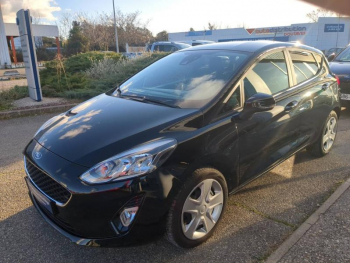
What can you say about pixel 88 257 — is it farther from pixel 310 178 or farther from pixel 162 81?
pixel 310 178

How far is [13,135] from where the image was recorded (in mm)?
5527

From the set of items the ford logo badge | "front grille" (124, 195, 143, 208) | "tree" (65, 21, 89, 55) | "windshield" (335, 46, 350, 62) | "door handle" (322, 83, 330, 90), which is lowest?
"front grille" (124, 195, 143, 208)

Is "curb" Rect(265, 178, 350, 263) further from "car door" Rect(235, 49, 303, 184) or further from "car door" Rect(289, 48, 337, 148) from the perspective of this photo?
"car door" Rect(289, 48, 337, 148)

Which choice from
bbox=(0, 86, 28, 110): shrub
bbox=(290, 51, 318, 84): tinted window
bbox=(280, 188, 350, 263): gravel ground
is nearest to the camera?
bbox=(280, 188, 350, 263): gravel ground

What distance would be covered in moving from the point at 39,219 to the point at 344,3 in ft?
14.4

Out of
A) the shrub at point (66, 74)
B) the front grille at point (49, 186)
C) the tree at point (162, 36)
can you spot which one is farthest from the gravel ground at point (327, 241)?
the tree at point (162, 36)

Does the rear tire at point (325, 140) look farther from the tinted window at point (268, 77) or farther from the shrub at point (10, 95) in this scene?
the shrub at point (10, 95)

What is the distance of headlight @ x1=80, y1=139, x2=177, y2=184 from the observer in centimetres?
205

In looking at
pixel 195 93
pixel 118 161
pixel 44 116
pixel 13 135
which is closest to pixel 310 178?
pixel 195 93

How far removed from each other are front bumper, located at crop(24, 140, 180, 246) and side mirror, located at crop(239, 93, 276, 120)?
1.00m

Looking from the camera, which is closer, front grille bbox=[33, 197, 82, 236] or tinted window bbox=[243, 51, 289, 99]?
front grille bbox=[33, 197, 82, 236]

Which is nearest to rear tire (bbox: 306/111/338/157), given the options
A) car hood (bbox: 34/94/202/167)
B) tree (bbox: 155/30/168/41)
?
car hood (bbox: 34/94/202/167)

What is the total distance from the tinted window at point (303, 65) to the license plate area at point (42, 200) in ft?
10.2

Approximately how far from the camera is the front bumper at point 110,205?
79.4 inches
